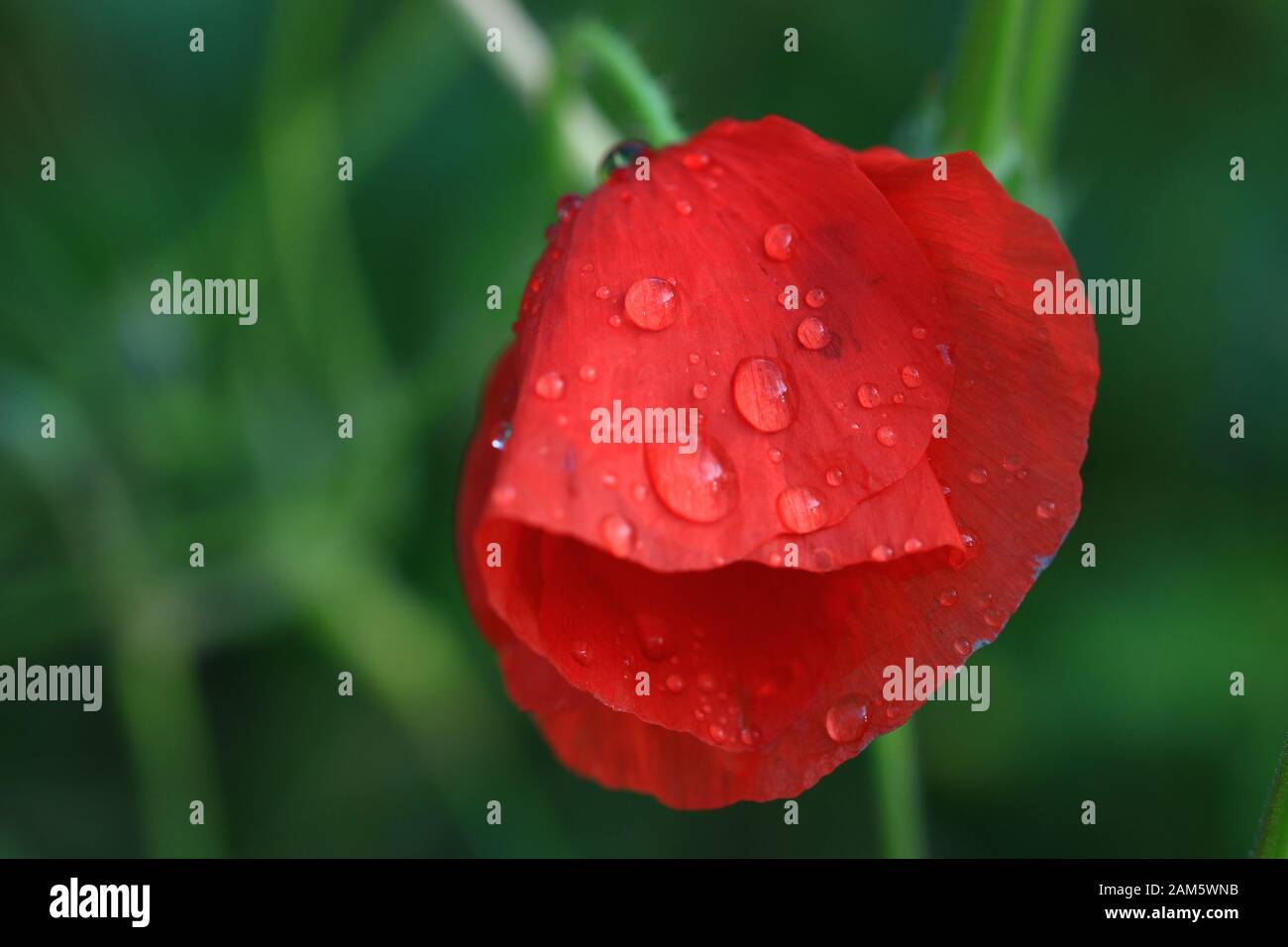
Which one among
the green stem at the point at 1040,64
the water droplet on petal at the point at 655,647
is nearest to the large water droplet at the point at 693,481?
the water droplet on petal at the point at 655,647

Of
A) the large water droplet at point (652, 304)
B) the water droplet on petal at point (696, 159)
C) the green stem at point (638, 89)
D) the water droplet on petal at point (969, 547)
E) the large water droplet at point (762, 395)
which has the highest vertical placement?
the green stem at point (638, 89)

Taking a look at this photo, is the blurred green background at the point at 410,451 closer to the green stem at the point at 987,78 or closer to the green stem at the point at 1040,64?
the green stem at the point at 1040,64

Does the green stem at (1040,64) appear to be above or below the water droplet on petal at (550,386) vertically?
above

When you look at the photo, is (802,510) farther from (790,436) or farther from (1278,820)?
(1278,820)

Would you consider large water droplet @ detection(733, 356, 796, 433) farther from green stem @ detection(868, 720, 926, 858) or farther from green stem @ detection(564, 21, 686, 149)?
green stem @ detection(868, 720, 926, 858)

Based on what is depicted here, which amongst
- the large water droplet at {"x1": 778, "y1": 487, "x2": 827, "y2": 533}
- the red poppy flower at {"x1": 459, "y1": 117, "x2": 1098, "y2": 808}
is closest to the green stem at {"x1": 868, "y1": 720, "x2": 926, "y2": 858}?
the red poppy flower at {"x1": 459, "y1": 117, "x2": 1098, "y2": 808}
